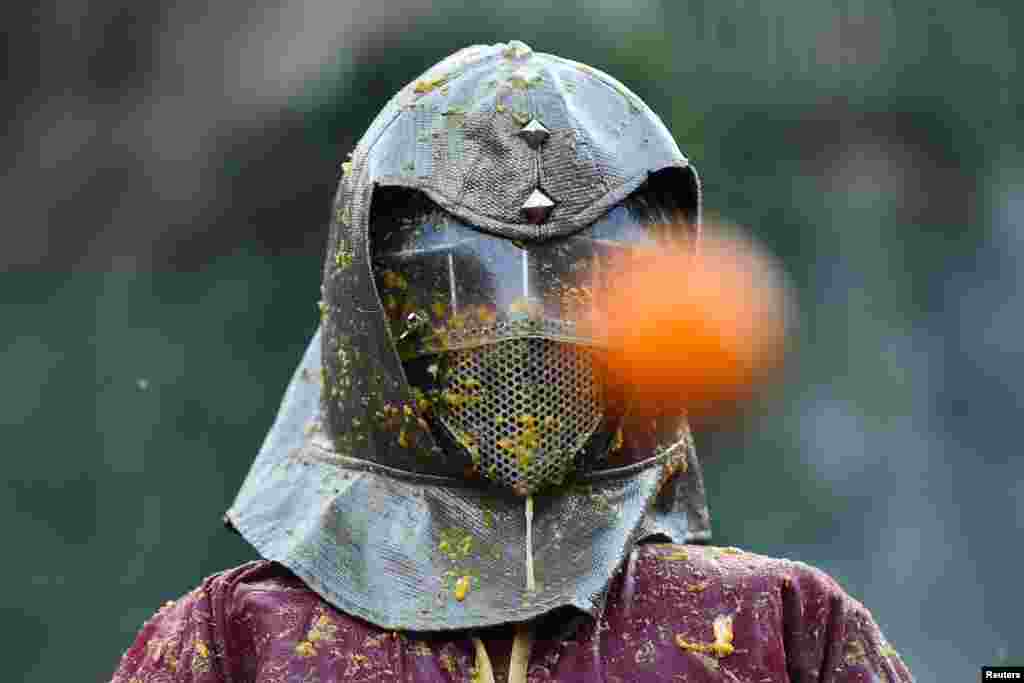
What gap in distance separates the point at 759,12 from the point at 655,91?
0.65 m

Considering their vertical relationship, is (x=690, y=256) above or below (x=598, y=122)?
below

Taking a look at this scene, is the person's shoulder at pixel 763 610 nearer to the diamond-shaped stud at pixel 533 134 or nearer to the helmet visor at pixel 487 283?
the helmet visor at pixel 487 283

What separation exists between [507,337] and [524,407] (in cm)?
13

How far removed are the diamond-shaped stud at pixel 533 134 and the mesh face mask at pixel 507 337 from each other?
18 centimetres

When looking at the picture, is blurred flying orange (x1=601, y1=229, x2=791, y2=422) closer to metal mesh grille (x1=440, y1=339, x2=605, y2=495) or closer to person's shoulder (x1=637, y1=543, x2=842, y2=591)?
metal mesh grille (x1=440, y1=339, x2=605, y2=495)

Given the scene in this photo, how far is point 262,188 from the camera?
7.78 meters

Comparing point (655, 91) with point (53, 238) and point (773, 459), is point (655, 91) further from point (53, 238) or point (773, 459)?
point (53, 238)

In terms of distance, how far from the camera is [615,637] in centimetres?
378

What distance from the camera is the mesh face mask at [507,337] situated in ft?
12.7

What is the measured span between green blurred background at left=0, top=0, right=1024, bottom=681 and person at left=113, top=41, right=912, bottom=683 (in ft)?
10.6

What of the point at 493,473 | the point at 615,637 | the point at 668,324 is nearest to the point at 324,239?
the point at 668,324

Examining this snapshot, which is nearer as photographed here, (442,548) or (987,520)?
(442,548)

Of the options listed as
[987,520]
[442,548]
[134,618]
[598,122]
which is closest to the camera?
[442,548]

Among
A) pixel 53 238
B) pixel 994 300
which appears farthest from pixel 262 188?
pixel 994 300
